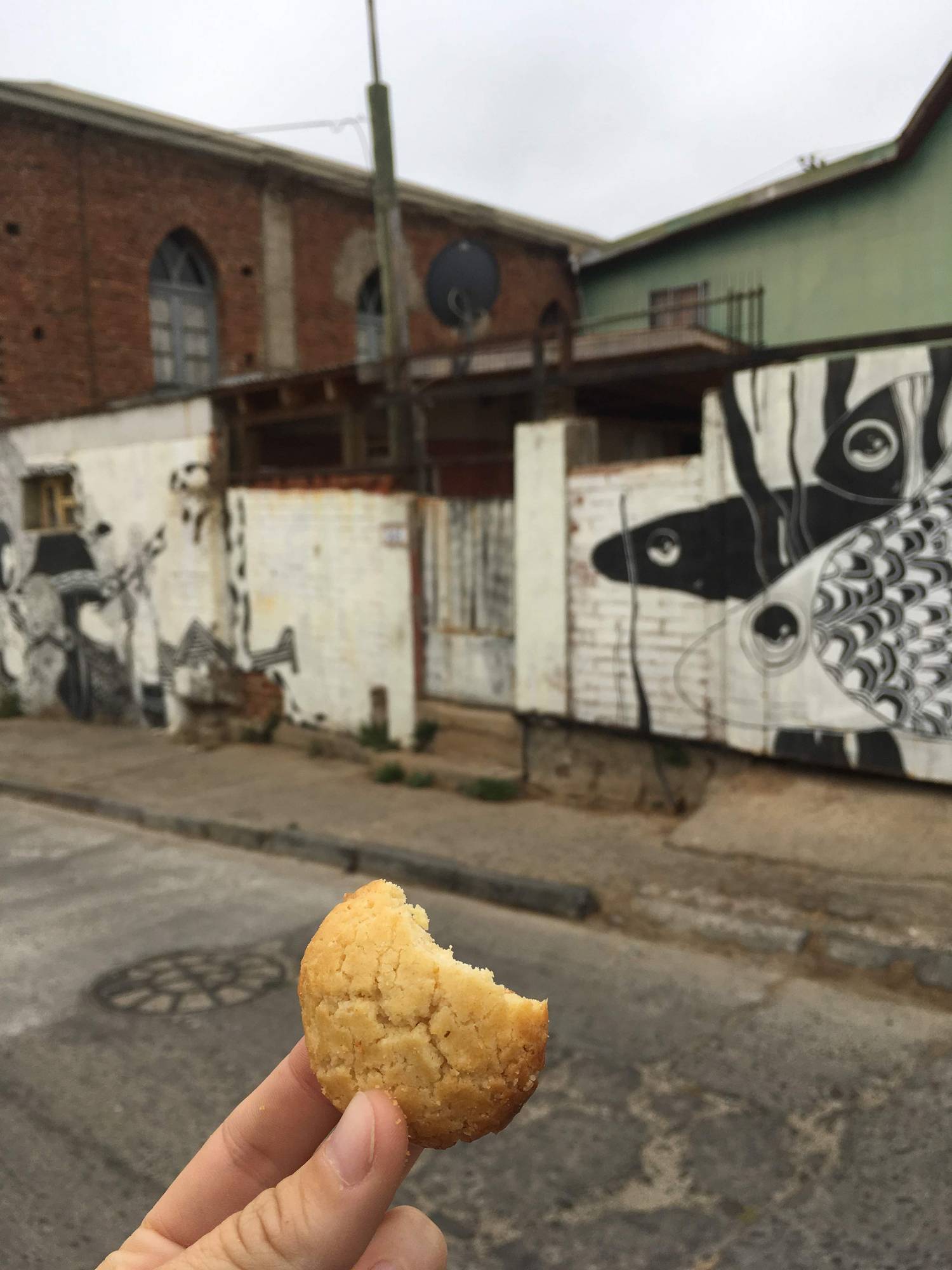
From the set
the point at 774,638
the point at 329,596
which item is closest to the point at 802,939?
the point at 774,638

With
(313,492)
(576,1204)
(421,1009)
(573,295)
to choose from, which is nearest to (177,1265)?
(421,1009)

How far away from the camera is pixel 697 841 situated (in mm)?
6715

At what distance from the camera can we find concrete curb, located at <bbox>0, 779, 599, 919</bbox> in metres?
6.12

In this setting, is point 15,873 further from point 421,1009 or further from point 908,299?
point 908,299

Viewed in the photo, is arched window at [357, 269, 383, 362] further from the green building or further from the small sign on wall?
the small sign on wall

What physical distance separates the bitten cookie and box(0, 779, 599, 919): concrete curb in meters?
4.56

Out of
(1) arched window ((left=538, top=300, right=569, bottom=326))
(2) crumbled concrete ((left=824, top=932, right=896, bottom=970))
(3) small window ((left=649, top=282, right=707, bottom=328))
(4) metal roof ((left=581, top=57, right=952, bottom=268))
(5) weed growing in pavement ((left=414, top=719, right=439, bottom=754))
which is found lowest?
(2) crumbled concrete ((left=824, top=932, right=896, bottom=970))

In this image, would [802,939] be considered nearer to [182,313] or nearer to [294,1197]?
[294,1197]

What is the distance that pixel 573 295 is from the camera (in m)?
21.6

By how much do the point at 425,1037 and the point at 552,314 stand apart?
71.0ft

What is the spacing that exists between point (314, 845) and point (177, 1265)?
6.13m

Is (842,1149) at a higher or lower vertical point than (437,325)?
lower

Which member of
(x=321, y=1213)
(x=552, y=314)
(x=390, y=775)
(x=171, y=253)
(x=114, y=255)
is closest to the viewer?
(x=321, y=1213)

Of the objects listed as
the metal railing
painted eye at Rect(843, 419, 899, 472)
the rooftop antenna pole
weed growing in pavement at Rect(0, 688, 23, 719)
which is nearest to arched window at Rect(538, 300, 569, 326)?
the metal railing
